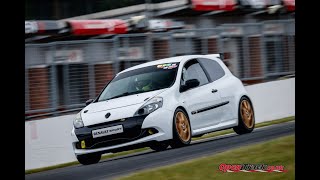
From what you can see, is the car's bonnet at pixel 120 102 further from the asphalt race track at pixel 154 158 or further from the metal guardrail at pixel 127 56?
the asphalt race track at pixel 154 158

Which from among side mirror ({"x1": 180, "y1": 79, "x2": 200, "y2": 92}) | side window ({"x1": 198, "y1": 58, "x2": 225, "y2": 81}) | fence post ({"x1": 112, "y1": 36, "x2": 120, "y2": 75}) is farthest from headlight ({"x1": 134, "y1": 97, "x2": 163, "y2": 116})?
side window ({"x1": 198, "y1": 58, "x2": 225, "y2": 81})

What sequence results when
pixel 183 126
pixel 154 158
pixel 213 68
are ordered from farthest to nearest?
pixel 213 68 → pixel 183 126 → pixel 154 158

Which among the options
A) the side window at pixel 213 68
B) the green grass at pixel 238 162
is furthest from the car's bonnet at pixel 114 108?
the green grass at pixel 238 162

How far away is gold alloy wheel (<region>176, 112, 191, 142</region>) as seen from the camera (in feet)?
29.8

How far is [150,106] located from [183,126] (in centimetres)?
38

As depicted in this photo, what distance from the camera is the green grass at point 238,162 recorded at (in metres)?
8.39

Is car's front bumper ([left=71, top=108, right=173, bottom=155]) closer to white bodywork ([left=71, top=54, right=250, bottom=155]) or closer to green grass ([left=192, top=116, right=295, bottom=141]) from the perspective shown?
white bodywork ([left=71, top=54, right=250, bottom=155])

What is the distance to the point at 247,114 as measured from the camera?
9.36m

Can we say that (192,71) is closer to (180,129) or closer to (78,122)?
(180,129)

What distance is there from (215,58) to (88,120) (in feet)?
4.59

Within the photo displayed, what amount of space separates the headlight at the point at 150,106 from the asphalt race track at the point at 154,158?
0.38 m

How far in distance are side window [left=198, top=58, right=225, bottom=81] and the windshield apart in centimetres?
31

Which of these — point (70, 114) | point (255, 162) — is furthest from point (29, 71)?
point (255, 162)

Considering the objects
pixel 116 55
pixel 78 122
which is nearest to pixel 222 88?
pixel 116 55
